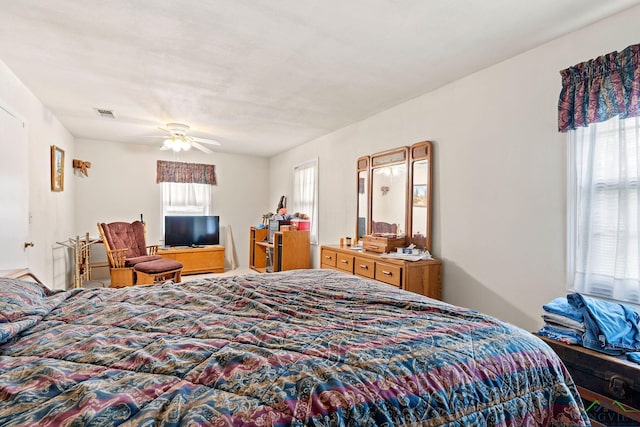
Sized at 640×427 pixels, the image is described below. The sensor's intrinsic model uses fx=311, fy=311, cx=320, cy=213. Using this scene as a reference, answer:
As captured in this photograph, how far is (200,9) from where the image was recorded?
1940mm

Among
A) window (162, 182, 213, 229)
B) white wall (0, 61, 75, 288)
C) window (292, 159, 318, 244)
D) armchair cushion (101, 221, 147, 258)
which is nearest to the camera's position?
white wall (0, 61, 75, 288)

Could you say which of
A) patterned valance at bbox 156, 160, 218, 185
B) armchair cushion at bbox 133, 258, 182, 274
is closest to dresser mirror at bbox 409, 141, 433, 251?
armchair cushion at bbox 133, 258, 182, 274

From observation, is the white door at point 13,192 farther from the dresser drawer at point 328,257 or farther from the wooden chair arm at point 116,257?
the dresser drawer at point 328,257

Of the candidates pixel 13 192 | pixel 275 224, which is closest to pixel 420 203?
pixel 275 224

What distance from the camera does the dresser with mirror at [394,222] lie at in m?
2.98

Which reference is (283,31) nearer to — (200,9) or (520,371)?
(200,9)

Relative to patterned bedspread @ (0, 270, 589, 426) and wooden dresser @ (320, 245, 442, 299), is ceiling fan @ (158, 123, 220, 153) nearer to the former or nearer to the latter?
wooden dresser @ (320, 245, 442, 299)

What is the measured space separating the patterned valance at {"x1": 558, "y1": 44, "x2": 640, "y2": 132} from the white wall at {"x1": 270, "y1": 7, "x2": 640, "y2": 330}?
9cm

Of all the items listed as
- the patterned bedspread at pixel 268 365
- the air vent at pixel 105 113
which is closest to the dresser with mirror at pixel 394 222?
the patterned bedspread at pixel 268 365

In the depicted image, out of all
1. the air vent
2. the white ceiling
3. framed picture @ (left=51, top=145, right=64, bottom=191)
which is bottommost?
framed picture @ (left=51, top=145, right=64, bottom=191)

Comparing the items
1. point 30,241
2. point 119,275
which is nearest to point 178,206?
point 119,275

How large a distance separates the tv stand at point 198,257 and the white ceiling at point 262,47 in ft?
9.26

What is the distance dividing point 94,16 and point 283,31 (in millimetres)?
1224

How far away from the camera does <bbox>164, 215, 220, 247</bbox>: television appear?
6.01 meters
